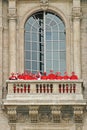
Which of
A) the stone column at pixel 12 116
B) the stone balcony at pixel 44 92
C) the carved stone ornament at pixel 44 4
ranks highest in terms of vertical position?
the carved stone ornament at pixel 44 4

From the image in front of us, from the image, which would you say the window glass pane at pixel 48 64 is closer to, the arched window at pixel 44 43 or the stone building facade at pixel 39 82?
the arched window at pixel 44 43

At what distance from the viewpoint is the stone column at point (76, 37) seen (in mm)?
47656

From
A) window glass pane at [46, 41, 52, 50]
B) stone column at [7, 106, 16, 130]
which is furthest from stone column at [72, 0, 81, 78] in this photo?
stone column at [7, 106, 16, 130]

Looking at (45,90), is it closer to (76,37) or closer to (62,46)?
(62,46)

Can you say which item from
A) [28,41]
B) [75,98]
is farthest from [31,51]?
[75,98]

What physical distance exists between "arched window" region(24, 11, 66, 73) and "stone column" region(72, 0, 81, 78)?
0.71 meters

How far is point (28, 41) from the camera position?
1908 inches

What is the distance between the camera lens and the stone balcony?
46188mm

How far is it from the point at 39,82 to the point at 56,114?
148cm

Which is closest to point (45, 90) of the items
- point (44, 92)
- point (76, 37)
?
point (44, 92)

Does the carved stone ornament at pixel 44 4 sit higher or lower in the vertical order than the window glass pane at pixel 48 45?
higher

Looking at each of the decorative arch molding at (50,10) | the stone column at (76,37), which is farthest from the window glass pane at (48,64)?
the decorative arch molding at (50,10)

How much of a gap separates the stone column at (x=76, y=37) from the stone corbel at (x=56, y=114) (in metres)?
2.03

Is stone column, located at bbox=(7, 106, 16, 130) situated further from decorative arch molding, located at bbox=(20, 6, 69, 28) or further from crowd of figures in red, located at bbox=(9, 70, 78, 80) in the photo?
decorative arch molding, located at bbox=(20, 6, 69, 28)
